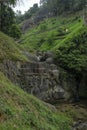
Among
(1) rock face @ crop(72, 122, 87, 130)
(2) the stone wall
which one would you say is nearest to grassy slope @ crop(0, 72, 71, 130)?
(1) rock face @ crop(72, 122, 87, 130)

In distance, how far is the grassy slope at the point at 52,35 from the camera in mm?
63138

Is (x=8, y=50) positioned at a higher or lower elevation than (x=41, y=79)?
higher

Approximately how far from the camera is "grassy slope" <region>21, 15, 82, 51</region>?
6314 cm

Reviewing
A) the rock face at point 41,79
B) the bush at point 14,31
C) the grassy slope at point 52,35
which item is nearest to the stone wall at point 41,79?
the rock face at point 41,79

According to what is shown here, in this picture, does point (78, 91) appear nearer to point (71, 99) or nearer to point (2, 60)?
point (71, 99)

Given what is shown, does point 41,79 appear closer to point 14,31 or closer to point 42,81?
point 42,81

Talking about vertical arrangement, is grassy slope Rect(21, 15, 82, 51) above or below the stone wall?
above

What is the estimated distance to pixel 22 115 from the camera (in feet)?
59.4

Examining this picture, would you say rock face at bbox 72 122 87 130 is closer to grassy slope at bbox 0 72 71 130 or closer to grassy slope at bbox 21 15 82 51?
grassy slope at bbox 0 72 71 130

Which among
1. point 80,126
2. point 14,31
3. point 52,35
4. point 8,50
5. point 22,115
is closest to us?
point 22,115

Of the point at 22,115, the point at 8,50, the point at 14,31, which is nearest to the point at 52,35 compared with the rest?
the point at 14,31

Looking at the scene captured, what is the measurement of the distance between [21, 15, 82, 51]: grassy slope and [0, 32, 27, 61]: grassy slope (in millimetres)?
15462

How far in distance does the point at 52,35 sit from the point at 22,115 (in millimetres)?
51863

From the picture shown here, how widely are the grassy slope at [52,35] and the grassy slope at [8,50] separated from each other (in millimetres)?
15462
